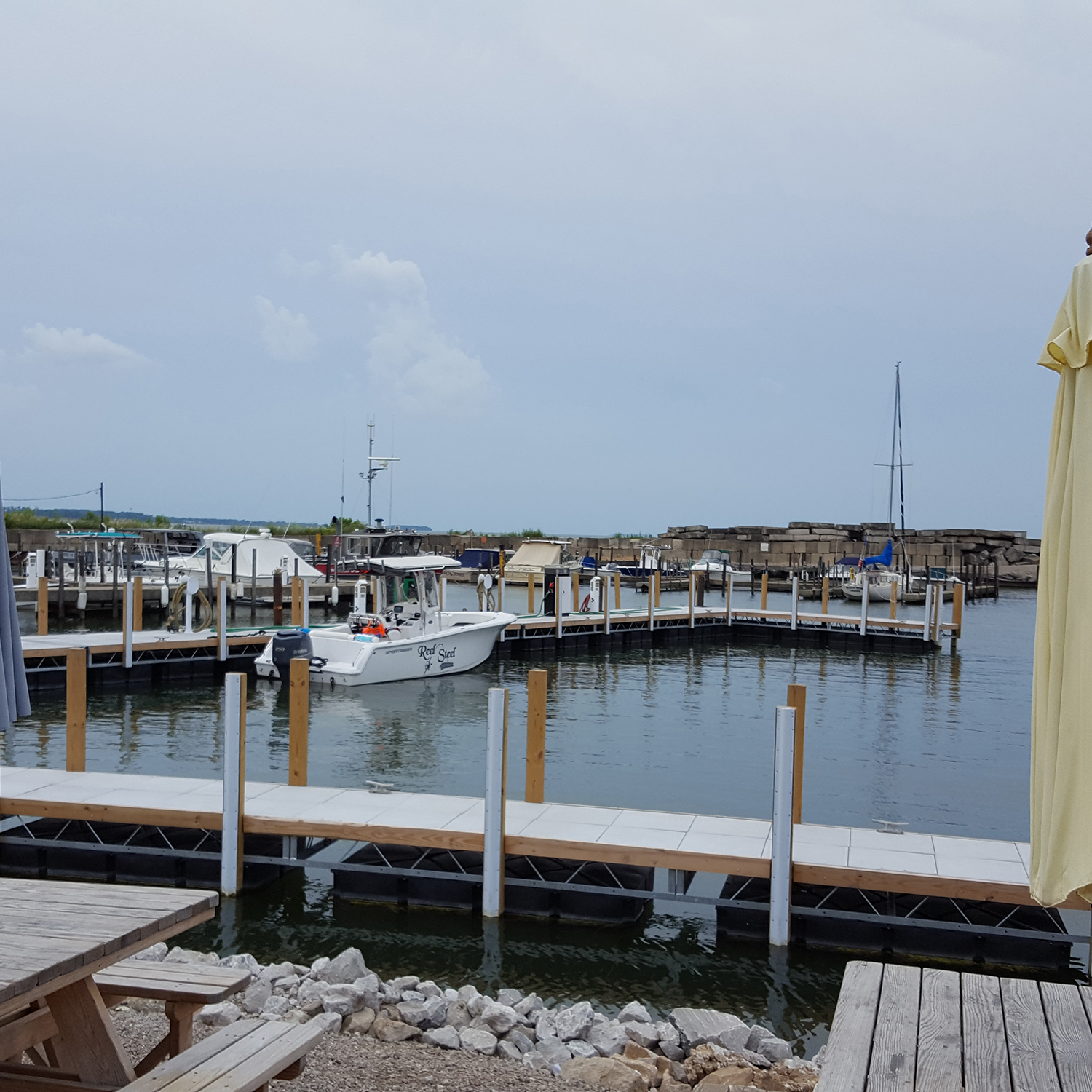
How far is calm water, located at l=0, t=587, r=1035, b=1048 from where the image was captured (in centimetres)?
831

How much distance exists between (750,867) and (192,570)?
31498 mm

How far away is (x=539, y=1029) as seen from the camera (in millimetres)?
6605

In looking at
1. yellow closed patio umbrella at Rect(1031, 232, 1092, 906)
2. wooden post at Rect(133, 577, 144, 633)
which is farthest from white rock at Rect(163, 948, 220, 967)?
wooden post at Rect(133, 577, 144, 633)

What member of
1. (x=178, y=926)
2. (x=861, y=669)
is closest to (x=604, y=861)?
(x=178, y=926)

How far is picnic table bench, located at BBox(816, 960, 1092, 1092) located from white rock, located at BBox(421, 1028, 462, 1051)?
3.19 metres

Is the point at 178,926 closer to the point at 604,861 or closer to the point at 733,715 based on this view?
the point at 604,861

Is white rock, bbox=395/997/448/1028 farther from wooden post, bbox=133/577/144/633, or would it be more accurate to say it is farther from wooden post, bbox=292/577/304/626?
wooden post, bbox=133/577/144/633

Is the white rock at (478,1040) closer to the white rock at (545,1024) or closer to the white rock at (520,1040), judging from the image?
the white rock at (520,1040)

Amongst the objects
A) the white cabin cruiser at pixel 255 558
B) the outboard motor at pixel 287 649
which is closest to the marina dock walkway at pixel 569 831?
the outboard motor at pixel 287 649

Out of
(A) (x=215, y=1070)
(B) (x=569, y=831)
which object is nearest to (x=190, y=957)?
(B) (x=569, y=831)

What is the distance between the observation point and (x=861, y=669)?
28.2 metres

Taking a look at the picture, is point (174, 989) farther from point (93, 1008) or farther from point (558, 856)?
point (558, 856)

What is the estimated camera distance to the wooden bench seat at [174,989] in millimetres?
4332

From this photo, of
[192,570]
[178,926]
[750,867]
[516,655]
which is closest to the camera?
[178,926]
